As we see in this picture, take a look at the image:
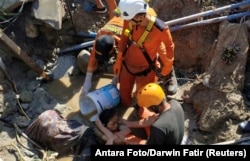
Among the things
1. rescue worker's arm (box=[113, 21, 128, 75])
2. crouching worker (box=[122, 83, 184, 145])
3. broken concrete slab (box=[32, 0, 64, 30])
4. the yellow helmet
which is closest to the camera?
crouching worker (box=[122, 83, 184, 145])

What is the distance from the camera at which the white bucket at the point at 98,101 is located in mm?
6961

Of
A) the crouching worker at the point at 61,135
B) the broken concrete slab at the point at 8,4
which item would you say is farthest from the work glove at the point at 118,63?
the broken concrete slab at the point at 8,4

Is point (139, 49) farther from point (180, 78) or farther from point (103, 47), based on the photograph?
point (180, 78)

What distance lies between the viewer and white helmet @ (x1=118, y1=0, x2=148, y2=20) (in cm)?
627

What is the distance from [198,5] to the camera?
7.93 m

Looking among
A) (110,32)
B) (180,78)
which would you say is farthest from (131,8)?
(180,78)

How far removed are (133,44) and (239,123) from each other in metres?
1.93

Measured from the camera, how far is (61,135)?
6.78m

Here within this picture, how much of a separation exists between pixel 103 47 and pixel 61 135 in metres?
1.41

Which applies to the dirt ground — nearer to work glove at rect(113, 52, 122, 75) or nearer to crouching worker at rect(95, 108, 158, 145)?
crouching worker at rect(95, 108, 158, 145)

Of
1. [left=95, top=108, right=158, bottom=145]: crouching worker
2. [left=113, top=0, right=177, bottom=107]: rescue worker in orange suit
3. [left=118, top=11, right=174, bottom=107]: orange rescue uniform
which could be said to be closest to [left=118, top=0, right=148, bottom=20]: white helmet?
[left=113, top=0, right=177, bottom=107]: rescue worker in orange suit

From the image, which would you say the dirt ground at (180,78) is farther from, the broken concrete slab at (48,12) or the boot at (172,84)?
the broken concrete slab at (48,12)

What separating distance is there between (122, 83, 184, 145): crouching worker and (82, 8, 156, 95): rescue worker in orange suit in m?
1.19

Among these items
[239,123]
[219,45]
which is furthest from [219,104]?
[219,45]
